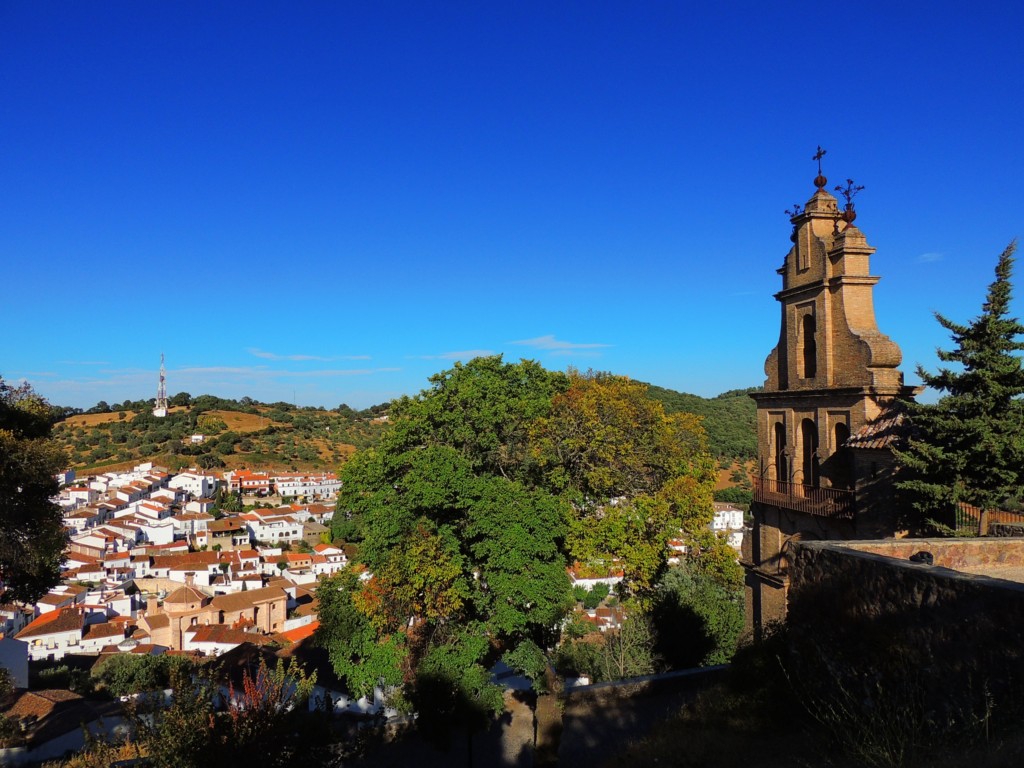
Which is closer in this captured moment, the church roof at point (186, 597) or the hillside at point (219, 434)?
the church roof at point (186, 597)

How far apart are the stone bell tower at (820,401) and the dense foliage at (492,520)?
1713 millimetres

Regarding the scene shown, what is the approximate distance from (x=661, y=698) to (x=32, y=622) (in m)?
45.7

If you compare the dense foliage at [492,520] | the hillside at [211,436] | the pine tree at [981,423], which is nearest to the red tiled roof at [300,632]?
the dense foliage at [492,520]

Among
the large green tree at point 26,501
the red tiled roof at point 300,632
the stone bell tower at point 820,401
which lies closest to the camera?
the stone bell tower at point 820,401

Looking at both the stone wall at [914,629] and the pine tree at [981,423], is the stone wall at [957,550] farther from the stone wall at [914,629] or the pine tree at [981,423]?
the pine tree at [981,423]

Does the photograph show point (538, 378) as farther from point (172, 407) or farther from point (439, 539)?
point (172, 407)

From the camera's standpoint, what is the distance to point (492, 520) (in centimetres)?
1342

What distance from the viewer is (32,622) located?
4059 cm

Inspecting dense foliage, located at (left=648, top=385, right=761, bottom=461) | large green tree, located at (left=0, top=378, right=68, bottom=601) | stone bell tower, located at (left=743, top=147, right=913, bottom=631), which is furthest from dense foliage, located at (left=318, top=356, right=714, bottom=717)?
dense foliage, located at (left=648, top=385, right=761, bottom=461)

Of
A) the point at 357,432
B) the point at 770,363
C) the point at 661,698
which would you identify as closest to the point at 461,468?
the point at 661,698

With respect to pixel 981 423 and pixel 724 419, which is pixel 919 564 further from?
pixel 724 419

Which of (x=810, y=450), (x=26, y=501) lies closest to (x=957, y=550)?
(x=810, y=450)

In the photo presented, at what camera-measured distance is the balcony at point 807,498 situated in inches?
463

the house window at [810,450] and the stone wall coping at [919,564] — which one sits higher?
the house window at [810,450]
